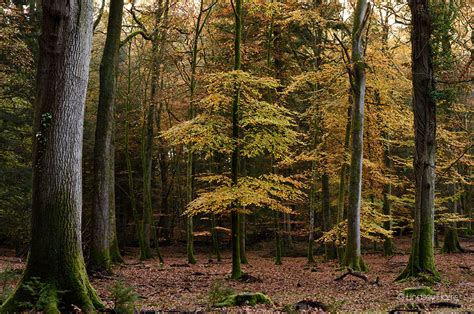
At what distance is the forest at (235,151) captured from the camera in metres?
6.48

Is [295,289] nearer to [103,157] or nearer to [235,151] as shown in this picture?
[235,151]

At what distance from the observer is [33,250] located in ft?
20.3

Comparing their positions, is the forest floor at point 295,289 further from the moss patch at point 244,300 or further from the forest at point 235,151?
the moss patch at point 244,300

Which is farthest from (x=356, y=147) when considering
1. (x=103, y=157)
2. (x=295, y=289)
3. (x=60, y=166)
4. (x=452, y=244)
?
(x=60, y=166)

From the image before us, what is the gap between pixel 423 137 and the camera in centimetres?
1231

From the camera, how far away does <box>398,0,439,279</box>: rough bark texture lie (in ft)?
39.0

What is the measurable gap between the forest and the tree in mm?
21

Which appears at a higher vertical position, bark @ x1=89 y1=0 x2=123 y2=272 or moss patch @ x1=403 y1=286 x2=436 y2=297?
bark @ x1=89 y1=0 x2=123 y2=272

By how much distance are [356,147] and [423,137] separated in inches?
110

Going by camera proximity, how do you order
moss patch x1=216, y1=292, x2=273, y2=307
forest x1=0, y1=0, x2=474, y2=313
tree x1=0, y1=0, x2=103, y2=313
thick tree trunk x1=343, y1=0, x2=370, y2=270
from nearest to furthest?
tree x1=0, y1=0, x2=103, y2=313 → forest x1=0, y1=0, x2=474, y2=313 → moss patch x1=216, y1=292, x2=273, y2=307 → thick tree trunk x1=343, y1=0, x2=370, y2=270

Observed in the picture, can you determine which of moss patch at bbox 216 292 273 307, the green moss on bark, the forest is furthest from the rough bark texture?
the green moss on bark

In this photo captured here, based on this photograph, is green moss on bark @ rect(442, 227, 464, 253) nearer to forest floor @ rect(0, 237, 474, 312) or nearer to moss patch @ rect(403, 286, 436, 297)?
forest floor @ rect(0, 237, 474, 312)

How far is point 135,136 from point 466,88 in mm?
18918

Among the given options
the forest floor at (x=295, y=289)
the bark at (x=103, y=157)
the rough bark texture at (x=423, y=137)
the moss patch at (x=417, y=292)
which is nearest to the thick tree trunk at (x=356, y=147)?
the forest floor at (x=295, y=289)
